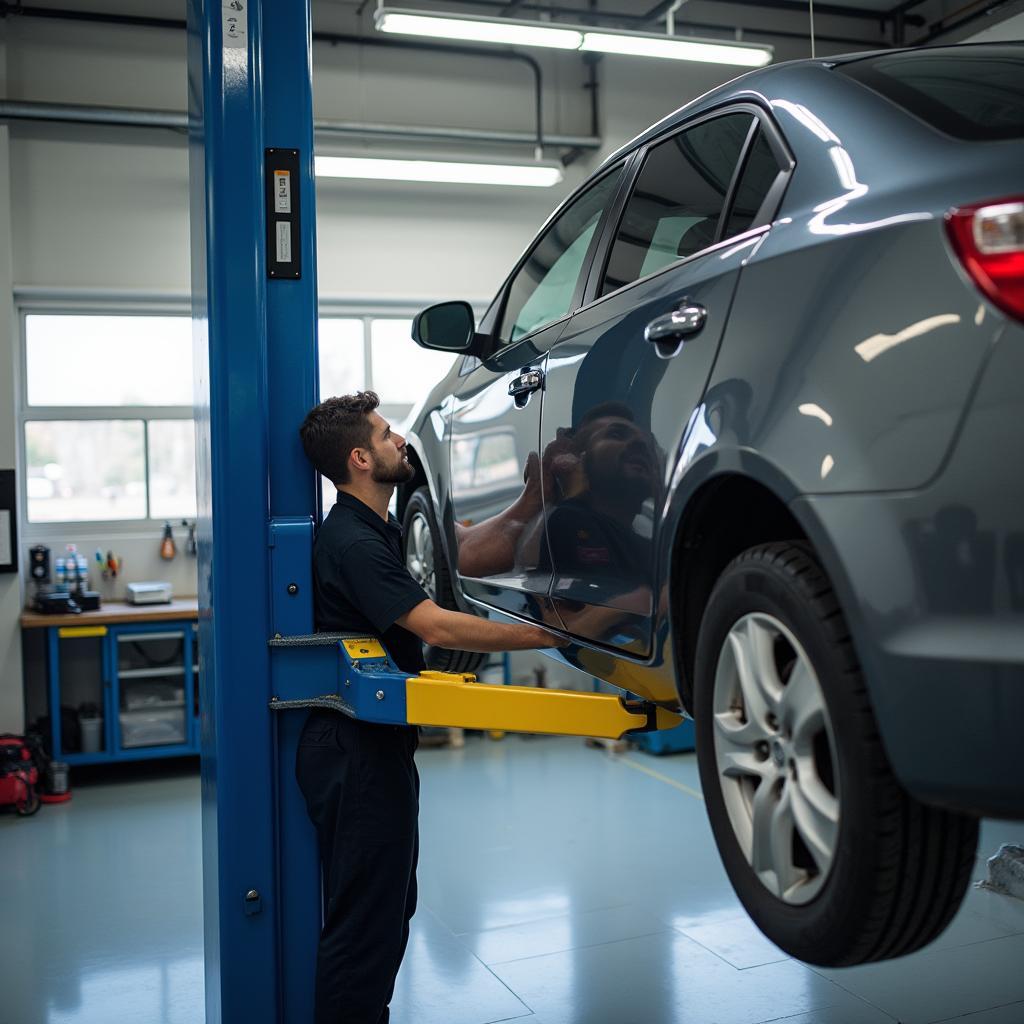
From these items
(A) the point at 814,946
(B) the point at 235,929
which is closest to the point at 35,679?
(B) the point at 235,929

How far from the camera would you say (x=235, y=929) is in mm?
2447

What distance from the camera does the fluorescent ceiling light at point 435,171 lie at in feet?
20.4

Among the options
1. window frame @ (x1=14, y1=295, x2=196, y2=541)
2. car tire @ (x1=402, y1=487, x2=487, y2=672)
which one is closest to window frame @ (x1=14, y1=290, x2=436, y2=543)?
window frame @ (x1=14, y1=295, x2=196, y2=541)

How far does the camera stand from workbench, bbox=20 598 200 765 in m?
6.24

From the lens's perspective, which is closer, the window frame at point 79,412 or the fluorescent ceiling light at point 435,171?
the fluorescent ceiling light at point 435,171

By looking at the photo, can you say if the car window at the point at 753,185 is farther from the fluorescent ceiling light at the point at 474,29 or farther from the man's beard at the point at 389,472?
the fluorescent ceiling light at the point at 474,29

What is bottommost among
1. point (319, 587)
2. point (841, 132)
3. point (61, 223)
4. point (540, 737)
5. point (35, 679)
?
point (540, 737)

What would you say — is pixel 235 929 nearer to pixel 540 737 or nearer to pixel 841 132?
pixel 841 132

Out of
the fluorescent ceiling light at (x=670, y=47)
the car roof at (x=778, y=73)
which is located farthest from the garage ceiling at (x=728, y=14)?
the car roof at (x=778, y=73)

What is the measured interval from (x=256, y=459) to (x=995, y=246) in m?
1.64

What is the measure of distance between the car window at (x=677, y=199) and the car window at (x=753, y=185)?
1.9 inches

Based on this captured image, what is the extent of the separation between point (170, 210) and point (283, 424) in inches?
194

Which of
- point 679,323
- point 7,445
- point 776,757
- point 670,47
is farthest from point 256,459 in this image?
point 7,445

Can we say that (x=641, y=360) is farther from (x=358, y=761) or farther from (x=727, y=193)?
(x=358, y=761)
